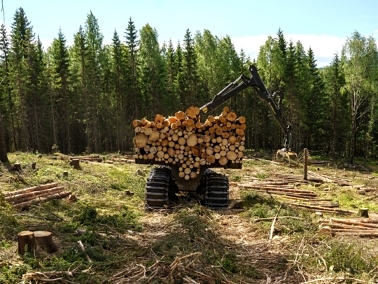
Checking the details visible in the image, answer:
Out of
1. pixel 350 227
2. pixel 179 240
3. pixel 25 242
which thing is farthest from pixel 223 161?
pixel 25 242

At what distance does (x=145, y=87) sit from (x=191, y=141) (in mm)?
36168

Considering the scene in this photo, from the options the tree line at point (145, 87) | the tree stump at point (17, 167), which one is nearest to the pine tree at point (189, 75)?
the tree line at point (145, 87)

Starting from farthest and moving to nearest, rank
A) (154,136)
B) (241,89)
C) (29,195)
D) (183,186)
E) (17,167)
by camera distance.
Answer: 1. (241,89)
2. (17,167)
3. (183,186)
4. (154,136)
5. (29,195)

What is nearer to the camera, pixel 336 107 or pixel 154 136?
pixel 154 136

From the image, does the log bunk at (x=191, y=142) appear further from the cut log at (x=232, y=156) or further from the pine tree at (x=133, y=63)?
the pine tree at (x=133, y=63)

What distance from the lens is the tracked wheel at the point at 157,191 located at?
37.8 feet

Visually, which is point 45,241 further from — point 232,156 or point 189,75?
point 189,75

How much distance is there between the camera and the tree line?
4197 centimetres

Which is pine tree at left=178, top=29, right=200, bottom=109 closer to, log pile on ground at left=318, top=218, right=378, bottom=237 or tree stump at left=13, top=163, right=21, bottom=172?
tree stump at left=13, top=163, right=21, bottom=172

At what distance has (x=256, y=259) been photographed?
7.17 meters

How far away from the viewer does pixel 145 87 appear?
46.9 metres

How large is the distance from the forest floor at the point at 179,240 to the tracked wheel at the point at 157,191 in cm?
38

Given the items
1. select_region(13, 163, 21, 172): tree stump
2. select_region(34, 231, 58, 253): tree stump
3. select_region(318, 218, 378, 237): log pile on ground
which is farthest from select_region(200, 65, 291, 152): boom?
select_region(34, 231, 58, 253): tree stump

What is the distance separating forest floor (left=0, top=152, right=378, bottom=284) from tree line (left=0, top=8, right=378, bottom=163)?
3033 centimetres
